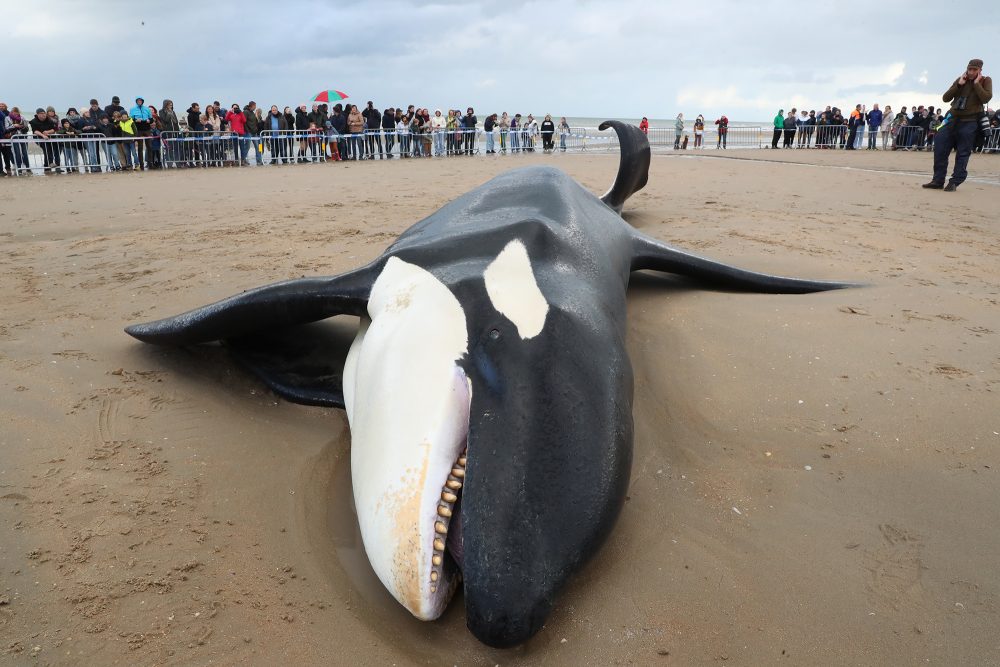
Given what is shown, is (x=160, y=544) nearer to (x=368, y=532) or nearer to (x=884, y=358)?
(x=368, y=532)

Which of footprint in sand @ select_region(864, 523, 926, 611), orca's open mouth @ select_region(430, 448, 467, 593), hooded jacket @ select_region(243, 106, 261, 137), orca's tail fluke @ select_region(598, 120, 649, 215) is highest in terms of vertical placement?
hooded jacket @ select_region(243, 106, 261, 137)

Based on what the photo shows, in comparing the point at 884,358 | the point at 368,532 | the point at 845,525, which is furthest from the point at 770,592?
the point at 884,358

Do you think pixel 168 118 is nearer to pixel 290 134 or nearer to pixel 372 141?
pixel 290 134

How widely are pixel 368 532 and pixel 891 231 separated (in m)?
7.55

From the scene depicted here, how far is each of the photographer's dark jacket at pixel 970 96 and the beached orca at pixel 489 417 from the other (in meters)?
10.9

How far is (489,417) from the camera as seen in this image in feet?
7.73

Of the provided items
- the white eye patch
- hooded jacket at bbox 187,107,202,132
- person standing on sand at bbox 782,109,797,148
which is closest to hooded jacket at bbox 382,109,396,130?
hooded jacket at bbox 187,107,202,132

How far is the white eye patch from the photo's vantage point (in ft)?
8.64

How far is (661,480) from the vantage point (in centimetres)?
300

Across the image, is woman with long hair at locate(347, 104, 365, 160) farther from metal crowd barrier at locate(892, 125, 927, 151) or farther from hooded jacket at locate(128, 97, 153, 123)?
metal crowd barrier at locate(892, 125, 927, 151)

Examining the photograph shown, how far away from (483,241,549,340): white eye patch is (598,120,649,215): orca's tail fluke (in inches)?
181

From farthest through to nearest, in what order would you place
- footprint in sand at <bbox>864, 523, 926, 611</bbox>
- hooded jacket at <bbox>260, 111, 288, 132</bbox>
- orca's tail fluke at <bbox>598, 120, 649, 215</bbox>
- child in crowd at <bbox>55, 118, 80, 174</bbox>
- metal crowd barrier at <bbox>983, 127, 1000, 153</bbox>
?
metal crowd barrier at <bbox>983, 127, 1000, 153</bbox> < hooded jacket at <bbox>260, 111, 288, 132</bbox> < child in crowd at <bbox>55, 118, 80, 174</bbox> < orca's tail fluke at <bbox>598, 120, 649, 215</bbox> < footprint in sand at <bbox>864, 523, 926, 611</bbox>

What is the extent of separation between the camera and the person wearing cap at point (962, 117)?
11.1m

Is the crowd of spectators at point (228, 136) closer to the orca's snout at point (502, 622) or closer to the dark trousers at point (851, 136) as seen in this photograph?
the dark trousers at point (851, 136)
